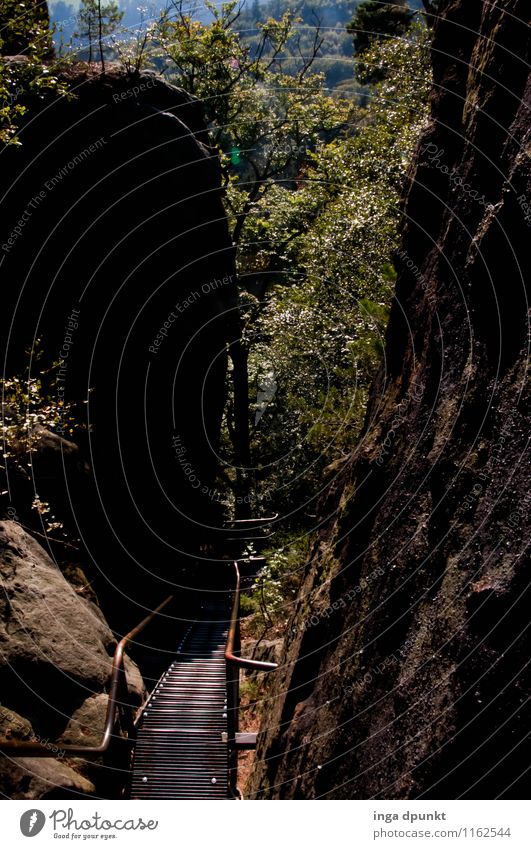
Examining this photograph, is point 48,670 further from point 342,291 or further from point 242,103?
point 242,103

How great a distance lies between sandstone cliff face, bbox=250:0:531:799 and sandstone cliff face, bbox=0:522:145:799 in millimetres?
1962

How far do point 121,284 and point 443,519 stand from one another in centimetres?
1245

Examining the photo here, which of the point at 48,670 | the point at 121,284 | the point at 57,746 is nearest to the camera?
the point at 57,746

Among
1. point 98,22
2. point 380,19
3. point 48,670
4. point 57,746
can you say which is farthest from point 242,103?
point 57,746

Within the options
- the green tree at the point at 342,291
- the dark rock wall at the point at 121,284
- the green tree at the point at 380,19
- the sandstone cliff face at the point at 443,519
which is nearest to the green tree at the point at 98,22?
the dark rock wall at the point at 121,284

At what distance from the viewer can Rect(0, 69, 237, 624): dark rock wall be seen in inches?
509

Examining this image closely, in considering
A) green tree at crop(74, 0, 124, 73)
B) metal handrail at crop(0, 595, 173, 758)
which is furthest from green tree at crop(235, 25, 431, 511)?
green tree at crop(74, 0, 124, 73)

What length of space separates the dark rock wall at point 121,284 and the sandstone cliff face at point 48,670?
6.36 feet

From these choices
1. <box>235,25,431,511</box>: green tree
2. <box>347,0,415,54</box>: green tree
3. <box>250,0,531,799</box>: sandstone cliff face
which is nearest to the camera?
<box>250,0,531,799</box>: sandstone cliff face

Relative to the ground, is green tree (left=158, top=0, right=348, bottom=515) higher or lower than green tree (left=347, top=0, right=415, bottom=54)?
lower

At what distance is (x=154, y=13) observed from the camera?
2508 cm

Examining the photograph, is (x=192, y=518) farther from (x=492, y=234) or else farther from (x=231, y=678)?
(x=492, y=234)

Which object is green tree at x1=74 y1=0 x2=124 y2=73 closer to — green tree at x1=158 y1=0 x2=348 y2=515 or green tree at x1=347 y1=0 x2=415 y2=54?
green tree at x1=158 y1=0 x2=348 y2=515

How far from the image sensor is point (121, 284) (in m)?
15.3
